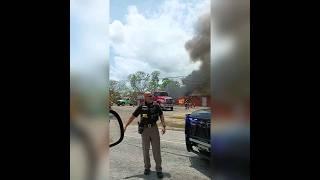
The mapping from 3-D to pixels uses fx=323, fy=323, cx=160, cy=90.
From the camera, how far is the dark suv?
139 inches

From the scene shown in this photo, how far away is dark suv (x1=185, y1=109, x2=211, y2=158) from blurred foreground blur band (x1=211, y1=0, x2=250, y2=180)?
2.32 m

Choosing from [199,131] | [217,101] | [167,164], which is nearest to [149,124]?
[199,131]

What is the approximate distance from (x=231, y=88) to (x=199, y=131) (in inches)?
104

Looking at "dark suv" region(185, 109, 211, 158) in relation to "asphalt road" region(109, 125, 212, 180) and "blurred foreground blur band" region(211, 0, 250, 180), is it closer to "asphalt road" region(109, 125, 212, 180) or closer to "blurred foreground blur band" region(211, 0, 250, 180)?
"asphalt road" region(109, 125, 212, 180)

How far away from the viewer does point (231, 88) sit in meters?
1.12

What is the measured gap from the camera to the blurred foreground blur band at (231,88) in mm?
1060

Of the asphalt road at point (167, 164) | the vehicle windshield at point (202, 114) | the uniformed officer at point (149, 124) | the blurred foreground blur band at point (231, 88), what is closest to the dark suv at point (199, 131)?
the vehicle windshield at point (202, 114)

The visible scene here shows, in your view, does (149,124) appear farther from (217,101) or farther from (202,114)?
(217,101)

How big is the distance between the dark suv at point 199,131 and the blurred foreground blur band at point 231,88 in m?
2.32

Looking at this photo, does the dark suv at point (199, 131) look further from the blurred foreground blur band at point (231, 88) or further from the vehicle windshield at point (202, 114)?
the blurred foreground blur band at point (231, 88)

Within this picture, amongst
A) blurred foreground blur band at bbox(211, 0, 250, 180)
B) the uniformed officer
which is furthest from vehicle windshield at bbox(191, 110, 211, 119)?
blurred foreground blur band at bbox(211, 0, 250, 180)
